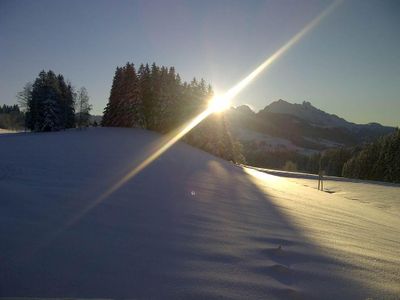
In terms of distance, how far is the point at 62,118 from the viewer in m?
59.0

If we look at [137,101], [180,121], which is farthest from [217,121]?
[137,101]

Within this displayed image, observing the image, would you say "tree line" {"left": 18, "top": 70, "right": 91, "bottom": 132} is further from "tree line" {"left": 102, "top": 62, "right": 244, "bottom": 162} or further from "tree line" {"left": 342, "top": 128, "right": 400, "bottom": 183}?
"tree line" {"left": 342, "top": 128, "right": 400, "bottom": 183}

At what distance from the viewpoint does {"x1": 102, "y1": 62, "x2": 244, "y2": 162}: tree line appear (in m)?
48.8

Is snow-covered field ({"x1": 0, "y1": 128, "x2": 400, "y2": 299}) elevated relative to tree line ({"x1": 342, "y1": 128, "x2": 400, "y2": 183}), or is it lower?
lower

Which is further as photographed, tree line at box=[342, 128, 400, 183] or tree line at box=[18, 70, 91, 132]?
tree line at box=[342, 128, 400, 183]

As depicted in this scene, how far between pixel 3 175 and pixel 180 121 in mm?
41175

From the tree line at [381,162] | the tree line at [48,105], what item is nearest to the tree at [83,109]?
the tree line at [48,105]

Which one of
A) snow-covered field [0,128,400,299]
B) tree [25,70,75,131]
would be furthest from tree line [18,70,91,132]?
snow-covered field [0,128,400,299]

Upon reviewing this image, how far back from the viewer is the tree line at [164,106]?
48750 mm

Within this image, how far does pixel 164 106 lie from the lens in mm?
54500

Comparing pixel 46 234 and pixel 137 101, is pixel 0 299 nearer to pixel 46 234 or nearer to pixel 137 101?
pixel 46 234

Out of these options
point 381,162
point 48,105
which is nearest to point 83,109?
point 48,105

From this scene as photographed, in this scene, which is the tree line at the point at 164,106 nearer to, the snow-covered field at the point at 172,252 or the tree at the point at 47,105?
the tree at the point at 47,105

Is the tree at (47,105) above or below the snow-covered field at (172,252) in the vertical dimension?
above
